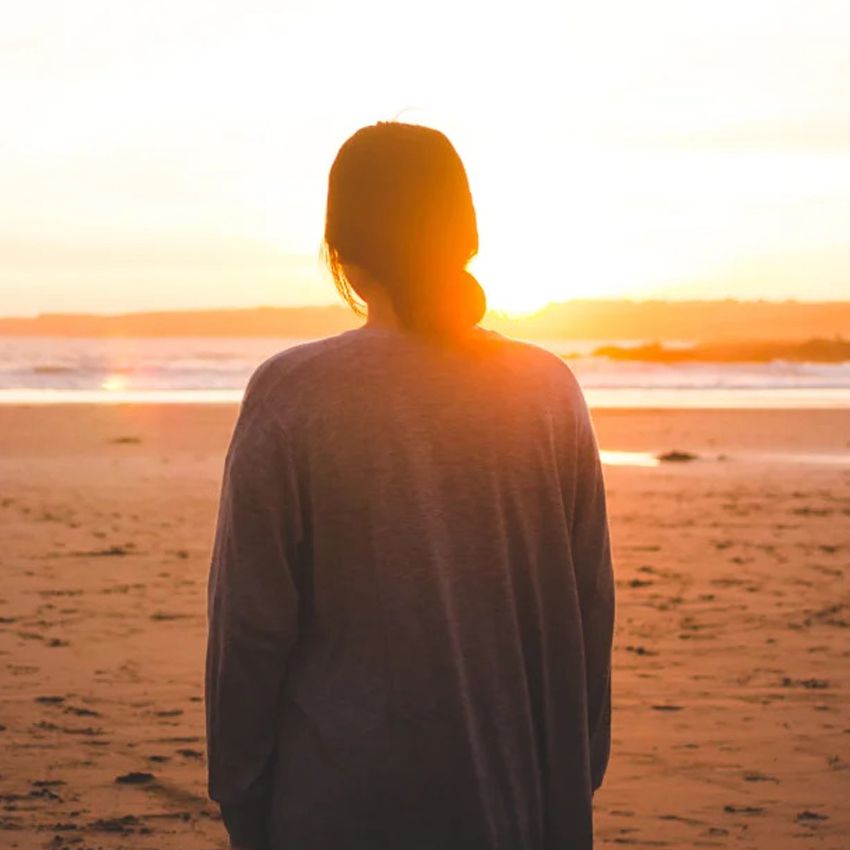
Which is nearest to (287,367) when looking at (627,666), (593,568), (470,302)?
(470,302)

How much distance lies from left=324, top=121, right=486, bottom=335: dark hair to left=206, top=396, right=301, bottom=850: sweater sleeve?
0.29 m

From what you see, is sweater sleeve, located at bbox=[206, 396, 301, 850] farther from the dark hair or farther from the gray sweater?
the dark hair

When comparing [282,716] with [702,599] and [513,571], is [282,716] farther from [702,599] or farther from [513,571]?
[702,599]

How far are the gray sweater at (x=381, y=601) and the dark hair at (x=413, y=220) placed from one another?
58 millimetres

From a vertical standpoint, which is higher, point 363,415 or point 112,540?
point 363,415

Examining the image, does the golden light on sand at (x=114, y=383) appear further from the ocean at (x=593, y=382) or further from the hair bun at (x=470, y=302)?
the hair bun at (x=470, y=302)

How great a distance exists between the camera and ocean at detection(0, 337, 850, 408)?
29.9 metres

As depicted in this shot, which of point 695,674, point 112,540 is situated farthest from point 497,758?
point 112,540

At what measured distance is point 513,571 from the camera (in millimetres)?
2055

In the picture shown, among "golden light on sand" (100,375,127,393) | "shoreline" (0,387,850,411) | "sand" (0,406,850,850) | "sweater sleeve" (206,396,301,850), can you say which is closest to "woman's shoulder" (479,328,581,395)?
"sweater sleeve" (206,396,301,850)

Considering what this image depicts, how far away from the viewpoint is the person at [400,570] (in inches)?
76.7

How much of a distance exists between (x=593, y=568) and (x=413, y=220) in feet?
2.13

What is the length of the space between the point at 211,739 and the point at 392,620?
0.36 meters

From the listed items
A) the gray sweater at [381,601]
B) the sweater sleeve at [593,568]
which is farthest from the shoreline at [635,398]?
the gray sweater at [381,601]
